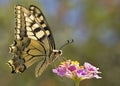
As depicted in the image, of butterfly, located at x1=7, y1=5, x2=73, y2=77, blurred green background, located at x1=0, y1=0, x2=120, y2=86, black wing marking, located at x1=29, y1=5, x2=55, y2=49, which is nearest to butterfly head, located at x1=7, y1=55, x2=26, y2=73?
butterfly, located at x1=7, y1=5, x2=73, y2=77

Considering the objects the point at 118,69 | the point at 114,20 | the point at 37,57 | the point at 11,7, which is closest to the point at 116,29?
the point at 114,20

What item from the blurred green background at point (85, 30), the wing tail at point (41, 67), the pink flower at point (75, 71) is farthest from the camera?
the blurred green background at point (85, 30)

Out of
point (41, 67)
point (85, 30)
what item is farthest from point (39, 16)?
point (85, 30)

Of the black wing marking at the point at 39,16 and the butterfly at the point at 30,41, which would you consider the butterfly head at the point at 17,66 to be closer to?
the butterfly at the point at 30,41

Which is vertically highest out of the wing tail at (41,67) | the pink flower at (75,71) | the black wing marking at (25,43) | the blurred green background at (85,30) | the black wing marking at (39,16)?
the blurred green background at (85,30)

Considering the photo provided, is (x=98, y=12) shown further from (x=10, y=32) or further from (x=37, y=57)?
(x=37, y=57)

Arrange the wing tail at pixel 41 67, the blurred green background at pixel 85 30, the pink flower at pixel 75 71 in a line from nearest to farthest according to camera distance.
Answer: the pink flower at pixel 75 71 → the wing tail at pixel 41 67 → the blurred green background at pixel 85 30

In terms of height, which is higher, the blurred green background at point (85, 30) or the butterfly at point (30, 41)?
the blurred green background at point (85, 30)

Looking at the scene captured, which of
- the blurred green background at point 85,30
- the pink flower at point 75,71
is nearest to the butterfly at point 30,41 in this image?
the pink flower at point 75,71

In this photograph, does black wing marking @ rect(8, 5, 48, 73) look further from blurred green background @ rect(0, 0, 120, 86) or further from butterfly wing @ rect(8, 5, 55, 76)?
blurred green background @ rect(0, 0, 120, 86)
